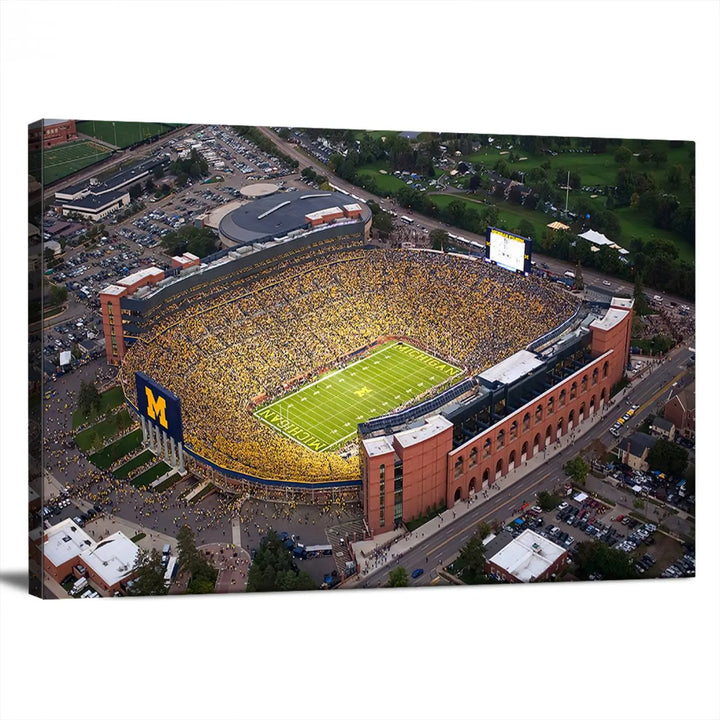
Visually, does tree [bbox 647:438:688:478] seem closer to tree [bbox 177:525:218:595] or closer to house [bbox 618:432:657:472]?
house [bbox 618:432:657:472]

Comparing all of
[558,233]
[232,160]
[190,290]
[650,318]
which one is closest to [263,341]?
[190,290]

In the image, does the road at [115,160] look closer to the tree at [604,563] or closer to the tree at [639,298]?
the tree at [639,298]

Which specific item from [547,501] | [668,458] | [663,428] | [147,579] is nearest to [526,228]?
[663,428]

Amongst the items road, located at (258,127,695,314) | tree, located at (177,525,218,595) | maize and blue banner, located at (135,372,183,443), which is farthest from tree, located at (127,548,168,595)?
road, located at (258,127,695,314)

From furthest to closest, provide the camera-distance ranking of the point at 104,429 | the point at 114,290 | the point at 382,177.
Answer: the point at 382,177 → the point at 114,290 → the point at 104,429

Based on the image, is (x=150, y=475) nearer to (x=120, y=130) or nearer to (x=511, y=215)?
(x=120, y=130)
